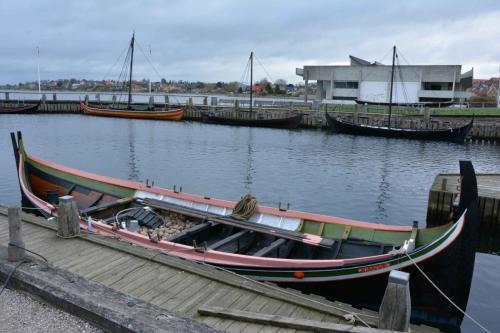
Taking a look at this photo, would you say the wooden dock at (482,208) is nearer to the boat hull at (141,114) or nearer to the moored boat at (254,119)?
the moored boat at (254,119)

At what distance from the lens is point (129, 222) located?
11.9m

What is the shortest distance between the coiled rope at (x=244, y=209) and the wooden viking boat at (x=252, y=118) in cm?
4658

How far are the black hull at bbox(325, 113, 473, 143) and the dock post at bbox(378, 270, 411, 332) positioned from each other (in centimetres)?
4517

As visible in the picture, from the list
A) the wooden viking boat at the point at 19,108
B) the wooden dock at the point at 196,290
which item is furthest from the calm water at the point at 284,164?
the wooden viking boat at the point at 19,108

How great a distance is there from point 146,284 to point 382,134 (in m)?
46.9

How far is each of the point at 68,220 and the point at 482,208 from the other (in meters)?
15.3

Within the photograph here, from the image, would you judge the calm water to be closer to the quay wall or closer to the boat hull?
the quay wall

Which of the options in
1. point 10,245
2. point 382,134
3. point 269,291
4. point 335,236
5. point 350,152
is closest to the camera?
point 10,245

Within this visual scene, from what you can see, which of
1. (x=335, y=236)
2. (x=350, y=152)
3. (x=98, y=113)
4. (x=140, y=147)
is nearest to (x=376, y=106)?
(x=350, y=152)

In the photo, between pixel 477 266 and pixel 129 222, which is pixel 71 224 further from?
pixel 477 266

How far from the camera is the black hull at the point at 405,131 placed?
45719 millimetres

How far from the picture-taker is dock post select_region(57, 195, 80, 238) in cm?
884

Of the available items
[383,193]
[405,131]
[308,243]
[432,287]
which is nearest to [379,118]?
[405,131]

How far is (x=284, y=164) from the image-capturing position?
32812 millimetres
